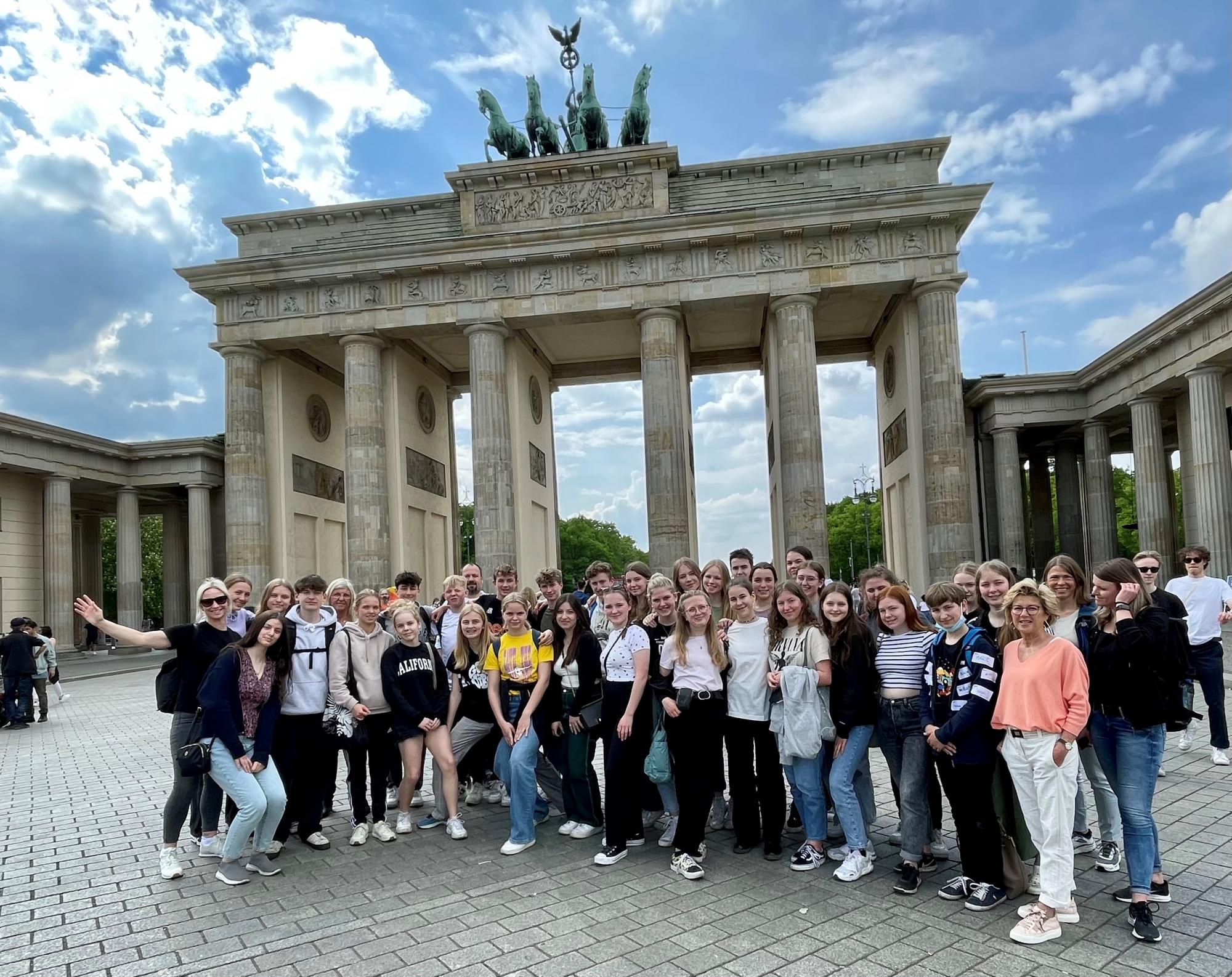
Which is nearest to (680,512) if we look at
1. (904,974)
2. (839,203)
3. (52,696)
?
(839,203)

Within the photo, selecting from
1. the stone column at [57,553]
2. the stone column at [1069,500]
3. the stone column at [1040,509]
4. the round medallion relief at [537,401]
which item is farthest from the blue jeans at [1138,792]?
the stone column at [57,553]

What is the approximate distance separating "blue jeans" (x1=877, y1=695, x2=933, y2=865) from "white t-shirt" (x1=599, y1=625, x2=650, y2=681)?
5.89 ft

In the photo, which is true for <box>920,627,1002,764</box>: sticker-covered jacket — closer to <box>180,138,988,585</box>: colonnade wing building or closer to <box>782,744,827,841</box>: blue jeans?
<box>782,744,827,841</box>: blue jeans

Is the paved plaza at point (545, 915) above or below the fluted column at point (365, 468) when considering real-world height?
below

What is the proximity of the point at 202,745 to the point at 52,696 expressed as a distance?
16.2m

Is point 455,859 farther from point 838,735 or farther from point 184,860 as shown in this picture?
point 838,735

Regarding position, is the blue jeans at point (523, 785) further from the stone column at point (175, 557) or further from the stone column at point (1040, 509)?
the stone column at point (175, 557)

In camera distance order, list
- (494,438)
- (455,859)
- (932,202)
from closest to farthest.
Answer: (455,859) → (932,202) → (494,438)

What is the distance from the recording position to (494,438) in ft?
83.2

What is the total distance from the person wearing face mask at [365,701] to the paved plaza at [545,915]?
29 cm

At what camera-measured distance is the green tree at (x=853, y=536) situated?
73.8m

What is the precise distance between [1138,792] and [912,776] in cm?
121

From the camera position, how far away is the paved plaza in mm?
4109

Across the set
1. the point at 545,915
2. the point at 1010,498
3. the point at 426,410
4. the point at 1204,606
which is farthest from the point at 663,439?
the point at 545,915
